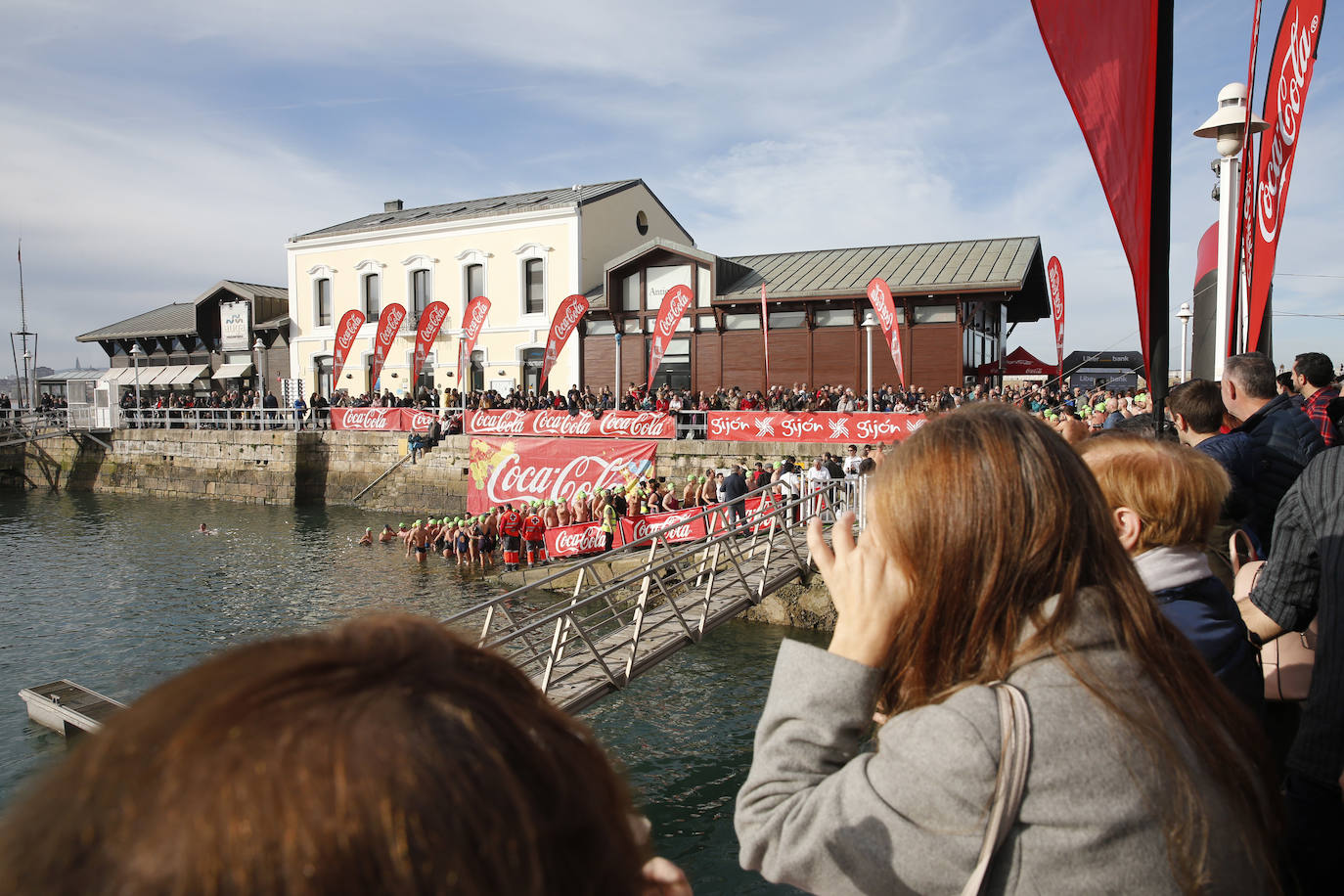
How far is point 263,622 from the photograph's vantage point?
15805mm

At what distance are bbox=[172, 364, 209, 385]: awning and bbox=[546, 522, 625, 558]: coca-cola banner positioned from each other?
109 ft

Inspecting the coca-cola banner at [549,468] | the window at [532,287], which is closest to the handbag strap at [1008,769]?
the coca-cola banner at [549,468]

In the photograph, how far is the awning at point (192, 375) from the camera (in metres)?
43.7

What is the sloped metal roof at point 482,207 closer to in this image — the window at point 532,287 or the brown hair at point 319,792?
the window at point 532,287

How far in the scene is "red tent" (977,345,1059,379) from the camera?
28.3 m

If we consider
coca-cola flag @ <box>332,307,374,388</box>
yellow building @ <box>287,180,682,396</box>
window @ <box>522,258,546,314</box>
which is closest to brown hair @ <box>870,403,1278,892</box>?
yellow building @ <box>287,180,682,396</box>

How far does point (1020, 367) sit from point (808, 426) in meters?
10.6

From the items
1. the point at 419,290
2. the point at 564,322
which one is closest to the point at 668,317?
the point at 564,322

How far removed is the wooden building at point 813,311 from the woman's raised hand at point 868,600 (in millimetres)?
25553

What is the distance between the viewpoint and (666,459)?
2459 cm

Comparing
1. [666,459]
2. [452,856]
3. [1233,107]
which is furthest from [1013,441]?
[666,459]

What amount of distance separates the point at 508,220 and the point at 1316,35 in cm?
3225

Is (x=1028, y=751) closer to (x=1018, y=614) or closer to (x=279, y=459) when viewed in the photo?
(x=1018, y=614)

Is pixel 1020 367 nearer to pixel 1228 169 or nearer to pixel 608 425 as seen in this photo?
pixel 608 425
